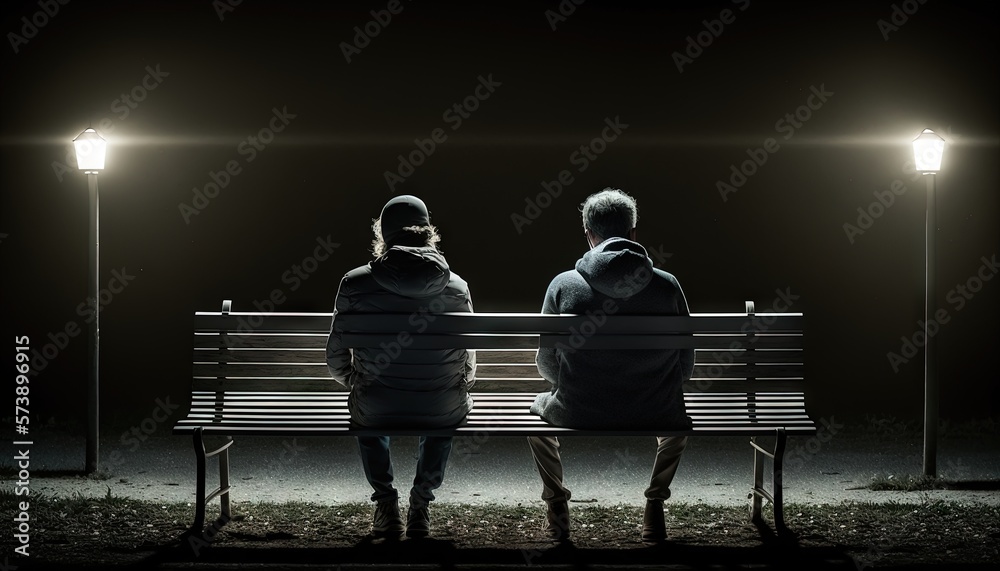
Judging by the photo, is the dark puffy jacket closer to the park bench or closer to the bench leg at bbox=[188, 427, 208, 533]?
the park bench

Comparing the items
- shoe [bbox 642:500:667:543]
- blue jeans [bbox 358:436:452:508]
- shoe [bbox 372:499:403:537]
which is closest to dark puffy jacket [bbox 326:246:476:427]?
blue jeans [bbox 358:436:452:508]

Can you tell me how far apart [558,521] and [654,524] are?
0.45 meters

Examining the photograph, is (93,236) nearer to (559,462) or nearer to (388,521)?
(388,521)

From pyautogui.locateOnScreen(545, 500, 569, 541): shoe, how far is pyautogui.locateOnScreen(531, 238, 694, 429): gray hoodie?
451mm

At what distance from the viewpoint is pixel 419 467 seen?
15.9 feet

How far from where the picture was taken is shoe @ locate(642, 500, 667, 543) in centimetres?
470

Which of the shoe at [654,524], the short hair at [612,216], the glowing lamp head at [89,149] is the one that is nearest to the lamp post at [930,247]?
the shoe at [654,524]

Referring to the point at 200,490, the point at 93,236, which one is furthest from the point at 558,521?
the point at 93,236

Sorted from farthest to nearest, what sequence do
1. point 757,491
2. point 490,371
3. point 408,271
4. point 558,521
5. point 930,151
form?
point 930,151 → point 490,371 → point 757,491 → point 558,521 → point 408,271

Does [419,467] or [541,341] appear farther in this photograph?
[419,467]

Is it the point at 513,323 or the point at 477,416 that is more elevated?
the point at 513,323

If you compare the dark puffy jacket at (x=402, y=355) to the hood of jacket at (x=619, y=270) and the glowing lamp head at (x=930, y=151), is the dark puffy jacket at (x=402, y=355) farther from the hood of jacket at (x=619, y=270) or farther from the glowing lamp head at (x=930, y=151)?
the glowing lamp head at (x=930, y=151)

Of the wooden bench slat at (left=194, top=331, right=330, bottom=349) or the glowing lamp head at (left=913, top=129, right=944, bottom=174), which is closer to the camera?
the wooden bench slat at (left=194, top=331, right=330, bottom=349)

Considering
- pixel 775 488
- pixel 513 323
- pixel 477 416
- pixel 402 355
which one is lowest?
pixel 775 488
